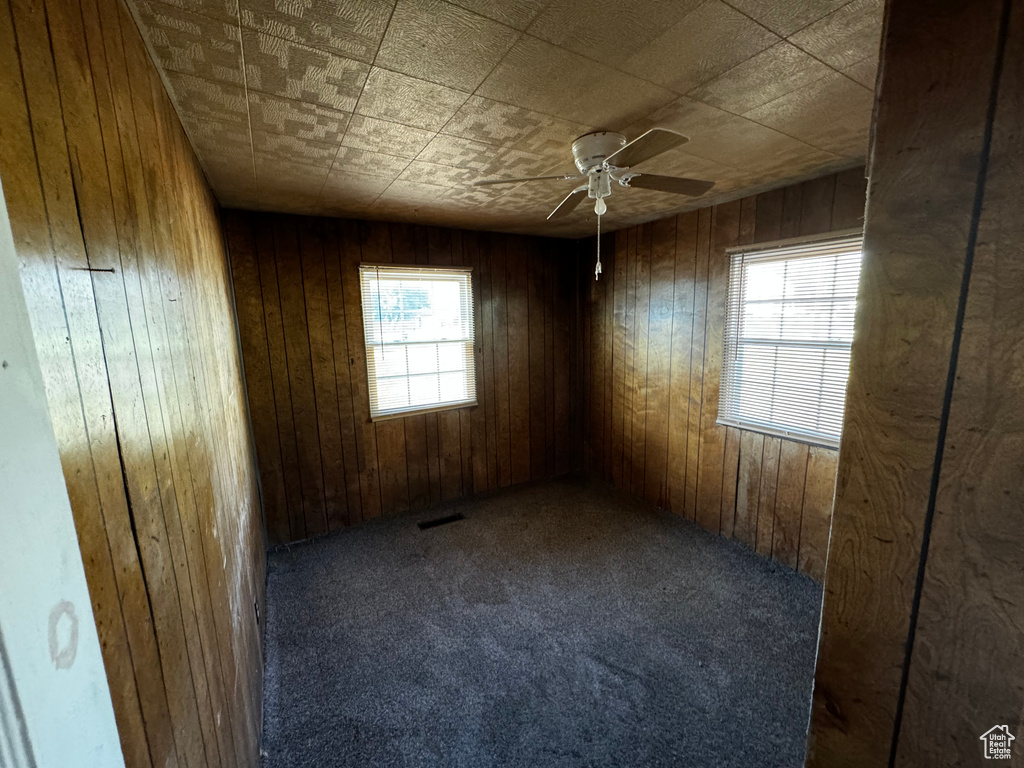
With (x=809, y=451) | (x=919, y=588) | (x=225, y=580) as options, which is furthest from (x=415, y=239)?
(x=919, y=588)

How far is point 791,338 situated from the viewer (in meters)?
2.55

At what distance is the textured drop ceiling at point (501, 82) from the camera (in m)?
1.07

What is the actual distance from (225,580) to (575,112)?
2.04 meters

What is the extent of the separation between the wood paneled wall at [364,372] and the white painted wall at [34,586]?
282cm

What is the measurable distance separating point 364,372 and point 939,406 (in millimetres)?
3216

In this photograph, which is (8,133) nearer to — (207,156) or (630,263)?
(207,156)

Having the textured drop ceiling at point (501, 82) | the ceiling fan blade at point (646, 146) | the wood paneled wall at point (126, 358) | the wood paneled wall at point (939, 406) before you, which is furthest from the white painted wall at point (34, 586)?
the ceiling fan blade at point (646, 146)

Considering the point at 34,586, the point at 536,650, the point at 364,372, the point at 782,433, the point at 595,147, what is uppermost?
the point at 595,147

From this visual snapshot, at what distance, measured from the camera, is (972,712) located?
1.62 feet

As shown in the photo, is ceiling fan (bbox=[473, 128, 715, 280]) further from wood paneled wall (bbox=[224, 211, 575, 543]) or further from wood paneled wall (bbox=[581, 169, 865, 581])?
wood paneled wall (bbox=[224, 211, 575, 543])

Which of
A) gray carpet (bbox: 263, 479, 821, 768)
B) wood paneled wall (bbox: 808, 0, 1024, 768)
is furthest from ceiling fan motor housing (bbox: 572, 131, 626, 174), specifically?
gray carpet (bbox: 263, 479, 821, 768)

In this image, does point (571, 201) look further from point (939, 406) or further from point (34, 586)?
point (34, 586)

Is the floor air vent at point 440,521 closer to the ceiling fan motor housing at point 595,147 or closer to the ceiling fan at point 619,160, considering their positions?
the ceiling fan at point 619,160

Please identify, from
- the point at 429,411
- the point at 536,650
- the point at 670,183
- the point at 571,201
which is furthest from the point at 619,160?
the point at 429,411
